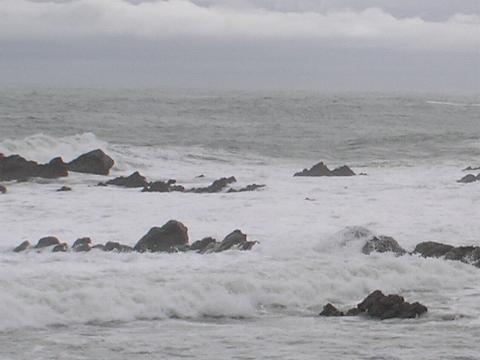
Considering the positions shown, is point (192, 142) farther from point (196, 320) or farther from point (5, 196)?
point (196, 320)

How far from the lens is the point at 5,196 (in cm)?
2141

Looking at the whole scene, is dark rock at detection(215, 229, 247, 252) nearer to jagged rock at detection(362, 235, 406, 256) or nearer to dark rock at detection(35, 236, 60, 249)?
jagged rock at detection(362, 235, 406, 256)

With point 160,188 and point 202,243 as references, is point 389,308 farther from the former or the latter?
point 160,188

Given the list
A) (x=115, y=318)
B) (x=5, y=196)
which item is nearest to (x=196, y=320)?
(x=115, y=318)

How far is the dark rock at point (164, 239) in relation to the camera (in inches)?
571

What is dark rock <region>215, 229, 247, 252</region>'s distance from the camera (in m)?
14.6

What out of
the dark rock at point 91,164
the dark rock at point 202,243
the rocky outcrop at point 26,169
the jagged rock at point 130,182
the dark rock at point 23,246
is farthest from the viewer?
the dark rock at point 91,164

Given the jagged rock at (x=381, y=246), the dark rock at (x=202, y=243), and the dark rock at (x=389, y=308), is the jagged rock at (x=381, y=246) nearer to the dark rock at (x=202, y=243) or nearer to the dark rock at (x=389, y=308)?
the dark rock at (x=202, y=243)

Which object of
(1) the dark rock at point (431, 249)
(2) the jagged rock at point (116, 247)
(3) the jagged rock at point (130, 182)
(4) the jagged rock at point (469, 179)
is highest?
(1) the dark rock at point (431, 249)

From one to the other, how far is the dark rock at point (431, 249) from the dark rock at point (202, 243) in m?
3.44

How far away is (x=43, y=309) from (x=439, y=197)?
1343 cm

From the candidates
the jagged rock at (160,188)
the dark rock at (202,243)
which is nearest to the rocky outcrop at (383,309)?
the dark rock at (202,243)

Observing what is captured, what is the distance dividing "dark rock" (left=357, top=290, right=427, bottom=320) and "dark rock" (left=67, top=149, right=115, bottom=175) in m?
18.0

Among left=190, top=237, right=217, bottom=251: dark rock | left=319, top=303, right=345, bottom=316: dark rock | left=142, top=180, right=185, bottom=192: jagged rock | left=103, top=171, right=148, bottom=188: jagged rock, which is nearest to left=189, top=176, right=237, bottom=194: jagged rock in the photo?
left=142, top=180, right=185, bottom=192: jagged rock
